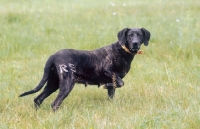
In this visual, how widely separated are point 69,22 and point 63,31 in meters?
1.37

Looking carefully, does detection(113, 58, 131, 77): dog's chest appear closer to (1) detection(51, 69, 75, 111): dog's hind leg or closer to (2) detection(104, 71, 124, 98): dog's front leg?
(2) detection(104, 71, 124, 98): dog's front leg

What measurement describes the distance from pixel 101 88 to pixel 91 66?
87 cm

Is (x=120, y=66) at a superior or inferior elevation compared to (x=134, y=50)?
inferior

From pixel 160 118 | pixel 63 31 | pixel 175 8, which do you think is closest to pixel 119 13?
pixel 175 8

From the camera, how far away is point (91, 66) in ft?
17.7

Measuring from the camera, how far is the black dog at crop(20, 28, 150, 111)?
16.6 feet

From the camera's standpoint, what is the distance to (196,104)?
4.82m

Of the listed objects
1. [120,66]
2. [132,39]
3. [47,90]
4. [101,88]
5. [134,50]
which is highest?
[132,39]

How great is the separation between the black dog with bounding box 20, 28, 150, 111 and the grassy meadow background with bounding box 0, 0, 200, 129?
Answer: 24 centimetres

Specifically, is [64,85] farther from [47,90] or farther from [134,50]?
[134,50]

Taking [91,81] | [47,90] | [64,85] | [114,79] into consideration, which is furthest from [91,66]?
[47,90]

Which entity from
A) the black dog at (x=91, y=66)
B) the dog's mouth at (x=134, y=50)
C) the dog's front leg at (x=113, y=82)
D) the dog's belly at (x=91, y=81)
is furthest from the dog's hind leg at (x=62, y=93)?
the dog's mouth at (x=134, y=50)

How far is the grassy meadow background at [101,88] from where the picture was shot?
439cm

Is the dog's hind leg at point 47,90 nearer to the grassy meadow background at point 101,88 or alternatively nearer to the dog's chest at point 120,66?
the grassy meadow background at point 101,88
